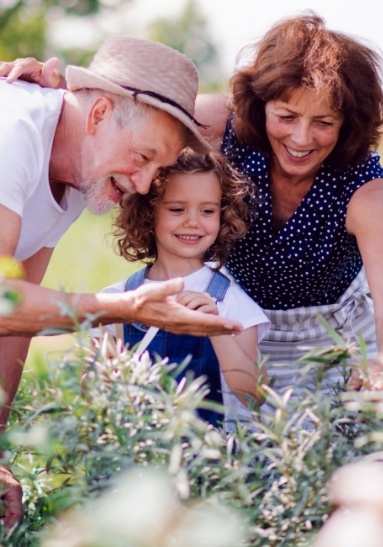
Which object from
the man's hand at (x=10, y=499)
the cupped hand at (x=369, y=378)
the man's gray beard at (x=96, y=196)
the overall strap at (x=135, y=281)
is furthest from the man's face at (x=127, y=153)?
the cupped hand at (x=369, y=378)

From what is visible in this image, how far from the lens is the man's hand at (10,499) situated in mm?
2342

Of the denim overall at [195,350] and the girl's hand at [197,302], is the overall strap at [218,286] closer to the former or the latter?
the denim overall at [195,350]

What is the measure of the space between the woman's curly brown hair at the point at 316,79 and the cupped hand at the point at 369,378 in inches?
48.8

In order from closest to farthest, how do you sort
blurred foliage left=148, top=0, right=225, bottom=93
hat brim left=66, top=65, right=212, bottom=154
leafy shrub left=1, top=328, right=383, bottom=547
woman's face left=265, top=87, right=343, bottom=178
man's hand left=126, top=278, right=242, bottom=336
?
leafy shrub left=1, top=328, right=383, bottom=547, man's hand left=126, top=278, right=242, bottom=336, hat brim left=66, top=65, right=212, bottom=154, woman's face left=265, top=87, right=343, bottom=178, blurred foliage left=148, top=0, right=225, bottom=93

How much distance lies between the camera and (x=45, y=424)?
2008mm

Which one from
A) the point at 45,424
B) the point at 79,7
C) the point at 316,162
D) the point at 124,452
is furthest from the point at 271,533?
the point at 79,7

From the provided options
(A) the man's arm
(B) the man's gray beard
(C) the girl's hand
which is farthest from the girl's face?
(A) the man's arm

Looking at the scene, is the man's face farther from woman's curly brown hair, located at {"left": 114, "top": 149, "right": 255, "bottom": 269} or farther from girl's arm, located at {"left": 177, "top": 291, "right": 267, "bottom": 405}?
girl's arm, located at {"left": 177, "top": 291, "right": 267, "bottom": 405}

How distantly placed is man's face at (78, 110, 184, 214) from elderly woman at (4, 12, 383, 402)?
36 centimetres

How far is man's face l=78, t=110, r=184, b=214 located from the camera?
302 cm

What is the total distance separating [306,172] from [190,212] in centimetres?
43

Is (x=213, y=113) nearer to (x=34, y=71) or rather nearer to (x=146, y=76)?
(x=146, y=76)

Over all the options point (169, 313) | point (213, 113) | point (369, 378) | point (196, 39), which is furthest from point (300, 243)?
point (196, 39)

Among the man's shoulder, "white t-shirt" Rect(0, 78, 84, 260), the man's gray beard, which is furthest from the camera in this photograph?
the man's gray beard
